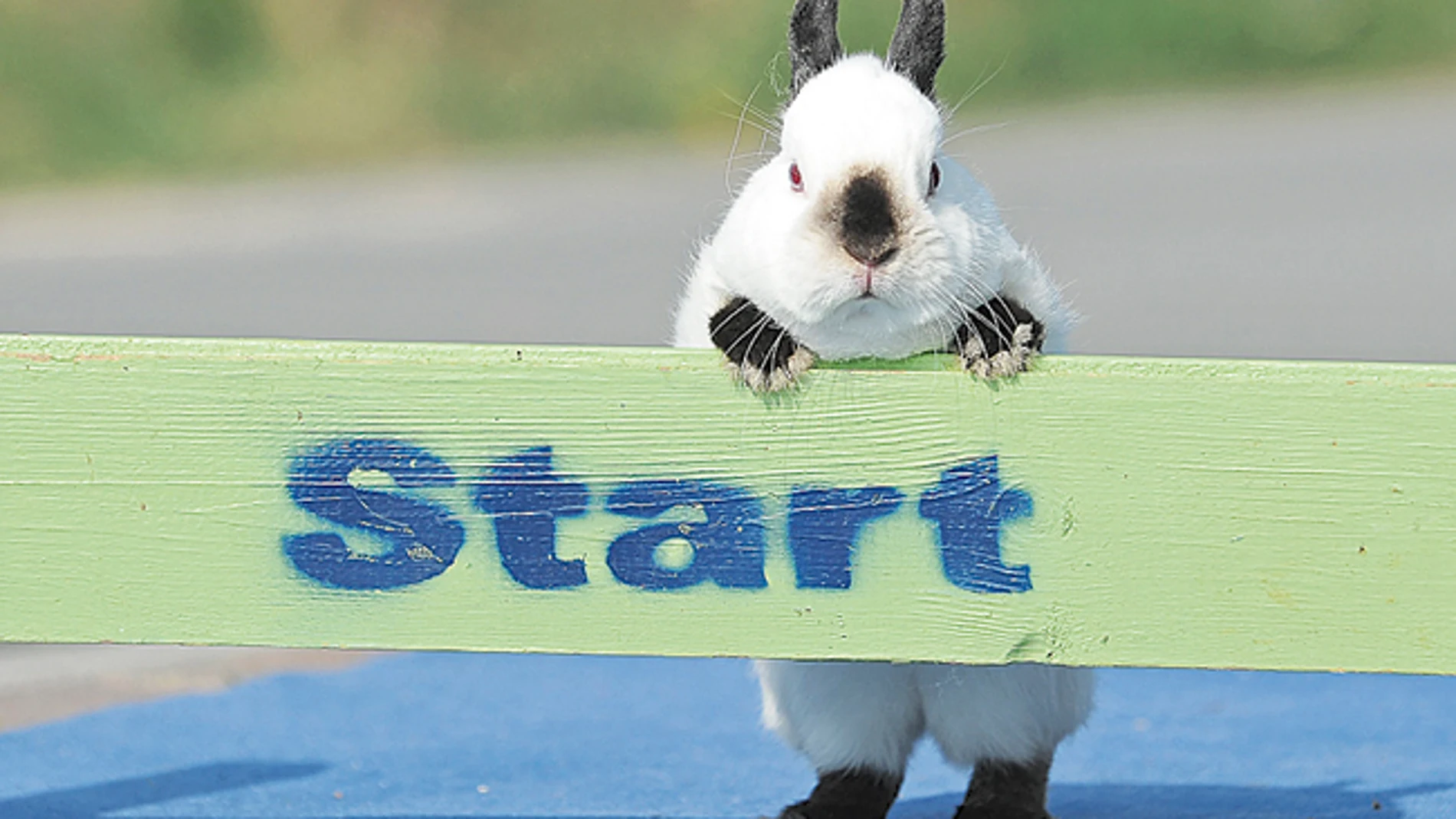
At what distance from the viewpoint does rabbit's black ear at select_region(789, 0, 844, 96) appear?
2.54 metres

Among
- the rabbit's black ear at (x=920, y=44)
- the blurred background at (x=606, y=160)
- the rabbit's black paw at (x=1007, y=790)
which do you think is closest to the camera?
the rabbit's black ear at (x=920, y=44)

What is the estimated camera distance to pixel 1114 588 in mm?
2225

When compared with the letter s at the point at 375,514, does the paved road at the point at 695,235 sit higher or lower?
higher

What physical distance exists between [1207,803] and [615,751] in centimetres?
104

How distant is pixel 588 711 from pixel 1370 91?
1068 cm

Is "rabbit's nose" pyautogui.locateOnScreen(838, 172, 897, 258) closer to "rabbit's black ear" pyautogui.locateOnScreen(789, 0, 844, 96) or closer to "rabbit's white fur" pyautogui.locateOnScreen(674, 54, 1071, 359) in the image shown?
"rabbit's white fur" pyautogui.locateOnScreen(674, 54, 1071, 359)

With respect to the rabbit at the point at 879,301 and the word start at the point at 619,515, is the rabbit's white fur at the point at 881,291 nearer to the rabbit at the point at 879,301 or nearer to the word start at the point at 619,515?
the rabbit at the point at 879,301

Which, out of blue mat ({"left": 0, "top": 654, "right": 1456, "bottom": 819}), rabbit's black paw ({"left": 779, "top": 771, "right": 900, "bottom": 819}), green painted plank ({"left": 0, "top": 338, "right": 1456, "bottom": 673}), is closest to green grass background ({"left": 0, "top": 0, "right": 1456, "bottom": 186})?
blue mat ({"left": 0, "top": 654, "right": 1456, "bottom": 819})

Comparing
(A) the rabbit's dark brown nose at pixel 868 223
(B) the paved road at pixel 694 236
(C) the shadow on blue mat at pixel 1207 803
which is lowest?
(C) the shadow on blue mat at pixel 1207 803

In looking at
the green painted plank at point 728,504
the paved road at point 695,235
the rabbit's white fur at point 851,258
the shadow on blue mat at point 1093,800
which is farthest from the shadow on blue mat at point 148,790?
the paved road at point 695,235

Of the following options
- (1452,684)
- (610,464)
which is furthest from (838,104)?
(1452,684)

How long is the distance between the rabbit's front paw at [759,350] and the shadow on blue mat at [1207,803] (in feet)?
3.70

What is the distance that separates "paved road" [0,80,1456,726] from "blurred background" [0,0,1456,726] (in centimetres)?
3

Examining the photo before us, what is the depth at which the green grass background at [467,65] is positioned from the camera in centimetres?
1232
